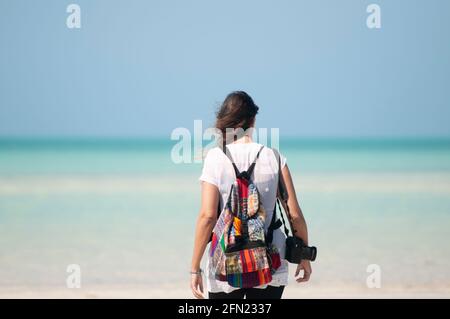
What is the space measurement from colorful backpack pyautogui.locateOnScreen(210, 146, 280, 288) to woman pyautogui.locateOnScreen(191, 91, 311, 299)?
0.13 ft

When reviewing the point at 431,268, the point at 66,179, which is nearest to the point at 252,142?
the point at 431,268

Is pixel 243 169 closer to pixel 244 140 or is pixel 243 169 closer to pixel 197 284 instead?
pixel 244 140

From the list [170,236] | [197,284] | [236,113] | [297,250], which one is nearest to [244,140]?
[236,113]

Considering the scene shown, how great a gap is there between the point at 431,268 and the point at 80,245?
4.55 m

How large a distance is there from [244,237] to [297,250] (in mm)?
290

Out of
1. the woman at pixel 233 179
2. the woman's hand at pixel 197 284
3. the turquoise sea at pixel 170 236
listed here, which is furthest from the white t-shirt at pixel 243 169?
the turquoise sea at pixel 170 236

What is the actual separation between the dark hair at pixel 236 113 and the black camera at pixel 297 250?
601 millimetres

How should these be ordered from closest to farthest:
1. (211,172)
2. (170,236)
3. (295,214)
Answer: (211,172) < (295,214) < (170,236)

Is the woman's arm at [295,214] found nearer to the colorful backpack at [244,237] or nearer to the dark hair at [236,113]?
the colorful backpack at [244,237]

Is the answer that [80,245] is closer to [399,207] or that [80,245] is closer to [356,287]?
[356,287]

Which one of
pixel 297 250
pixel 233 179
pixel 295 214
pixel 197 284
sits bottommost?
pixel 197 284

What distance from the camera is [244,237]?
3.46 m

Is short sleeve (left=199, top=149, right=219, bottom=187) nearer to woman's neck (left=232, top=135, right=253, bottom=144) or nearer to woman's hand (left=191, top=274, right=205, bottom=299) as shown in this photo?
woman's neck (left=232, top=135, right=253, bottom=144)
